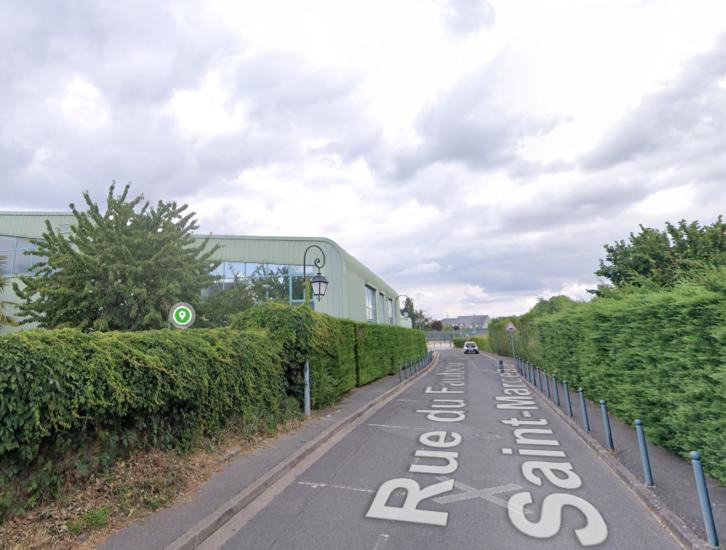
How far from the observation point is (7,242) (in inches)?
955

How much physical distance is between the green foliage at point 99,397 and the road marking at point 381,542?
3.01 meters

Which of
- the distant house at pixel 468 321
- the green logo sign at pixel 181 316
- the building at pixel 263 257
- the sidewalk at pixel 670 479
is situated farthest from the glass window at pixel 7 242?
the distant house at pixel 468 321

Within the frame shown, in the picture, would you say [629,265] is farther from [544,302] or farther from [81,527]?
[81,527]

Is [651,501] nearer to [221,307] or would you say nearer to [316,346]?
[316,346]

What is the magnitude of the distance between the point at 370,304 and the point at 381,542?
2960 cm

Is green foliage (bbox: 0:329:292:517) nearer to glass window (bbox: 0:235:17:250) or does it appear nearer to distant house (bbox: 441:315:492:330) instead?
glass window (bbox: 0:235:17:250)

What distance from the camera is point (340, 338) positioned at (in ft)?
39.8

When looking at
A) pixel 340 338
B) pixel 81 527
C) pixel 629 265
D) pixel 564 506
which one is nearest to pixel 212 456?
pixel 81 527

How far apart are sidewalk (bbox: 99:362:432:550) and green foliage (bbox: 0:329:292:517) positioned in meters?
0.76

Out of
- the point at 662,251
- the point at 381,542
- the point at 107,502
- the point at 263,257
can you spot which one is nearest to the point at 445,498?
the point at 381,542

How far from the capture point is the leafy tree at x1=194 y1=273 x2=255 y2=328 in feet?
53.5

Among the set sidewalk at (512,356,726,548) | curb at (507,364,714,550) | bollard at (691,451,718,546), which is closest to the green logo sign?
curb at (507,364,714,550)

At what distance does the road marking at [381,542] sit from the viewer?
11.9 ft

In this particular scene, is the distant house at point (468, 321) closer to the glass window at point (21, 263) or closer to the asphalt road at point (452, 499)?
the glass window at point (21, 263)
